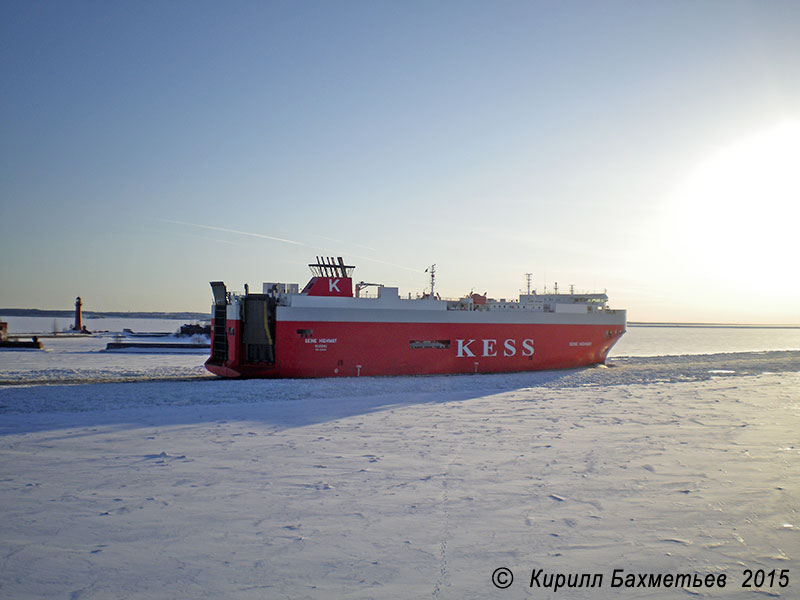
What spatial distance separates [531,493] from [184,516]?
385 cm

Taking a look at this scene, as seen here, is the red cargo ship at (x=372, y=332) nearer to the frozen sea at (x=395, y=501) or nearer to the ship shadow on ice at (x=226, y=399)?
the ship shadow on ice at (x=226, y=399)

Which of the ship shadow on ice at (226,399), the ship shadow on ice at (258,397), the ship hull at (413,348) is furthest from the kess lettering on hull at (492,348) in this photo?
the ship shadow on ice at (226,399)

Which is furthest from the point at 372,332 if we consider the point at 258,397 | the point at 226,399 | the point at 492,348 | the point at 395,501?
the point at 395,501

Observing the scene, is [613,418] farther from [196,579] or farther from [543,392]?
[196,579]

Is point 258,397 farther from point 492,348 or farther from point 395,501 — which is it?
point 492,348

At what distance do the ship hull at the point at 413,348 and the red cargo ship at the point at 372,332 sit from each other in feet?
0.13

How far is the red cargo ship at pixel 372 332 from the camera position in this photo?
18.5 meters

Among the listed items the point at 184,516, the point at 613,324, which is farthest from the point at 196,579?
the point at 613,324

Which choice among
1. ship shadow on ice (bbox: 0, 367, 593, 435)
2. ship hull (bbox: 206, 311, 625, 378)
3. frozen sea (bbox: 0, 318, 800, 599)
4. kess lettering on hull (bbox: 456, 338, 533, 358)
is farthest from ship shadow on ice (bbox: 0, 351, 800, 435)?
kess lettering on hull (bbox: 456, 338, 533, 358)

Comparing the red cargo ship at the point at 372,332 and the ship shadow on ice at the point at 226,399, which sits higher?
the red cargo ship at the point at 372,332

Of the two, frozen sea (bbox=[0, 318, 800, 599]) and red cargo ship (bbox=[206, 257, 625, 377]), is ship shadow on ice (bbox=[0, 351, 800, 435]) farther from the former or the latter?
red cargo ship (bbox=[206, 257, 625, 377])

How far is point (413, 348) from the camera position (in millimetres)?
20281

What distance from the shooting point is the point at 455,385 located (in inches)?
670

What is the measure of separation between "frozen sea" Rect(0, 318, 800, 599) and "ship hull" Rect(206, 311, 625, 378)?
6.99 meters
